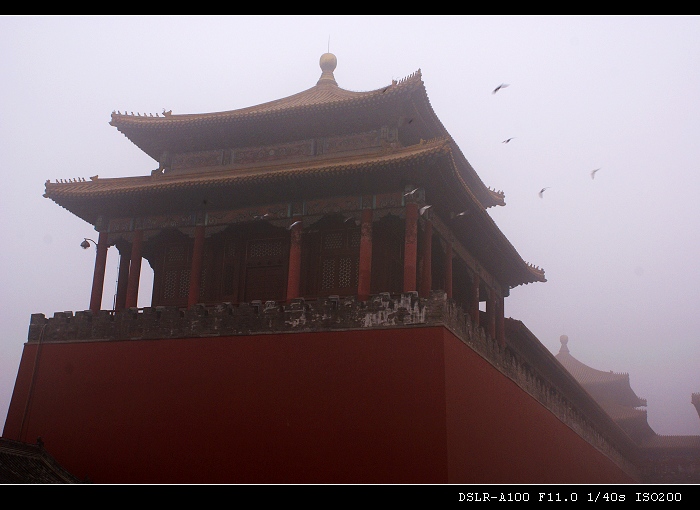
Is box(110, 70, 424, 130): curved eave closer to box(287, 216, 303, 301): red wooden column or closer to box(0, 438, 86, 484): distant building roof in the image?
box(287, 216, 303, 301): red wooden column

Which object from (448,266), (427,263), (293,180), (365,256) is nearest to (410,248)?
(427,263)

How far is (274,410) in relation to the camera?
14.2 m

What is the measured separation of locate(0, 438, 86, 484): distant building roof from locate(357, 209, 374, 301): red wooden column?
616 cm

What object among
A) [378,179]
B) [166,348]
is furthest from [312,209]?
[166,348]

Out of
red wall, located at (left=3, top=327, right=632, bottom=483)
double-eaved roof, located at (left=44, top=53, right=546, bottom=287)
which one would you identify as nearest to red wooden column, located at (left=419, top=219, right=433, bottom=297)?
double-eaved roof, located at (left=44, top=53, right=546, bottom=287)

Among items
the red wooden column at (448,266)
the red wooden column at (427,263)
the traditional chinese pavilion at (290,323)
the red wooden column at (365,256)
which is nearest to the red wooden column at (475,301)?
the traditional chinese pavilion at (290,323)

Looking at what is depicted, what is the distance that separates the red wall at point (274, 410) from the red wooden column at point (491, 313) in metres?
2.88

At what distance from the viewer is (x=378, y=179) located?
15680mm

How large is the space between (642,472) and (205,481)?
29.2 m

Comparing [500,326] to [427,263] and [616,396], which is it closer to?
[427,263]

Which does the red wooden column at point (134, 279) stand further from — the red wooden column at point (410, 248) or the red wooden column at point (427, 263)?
the red wooden column at point (427, 263)

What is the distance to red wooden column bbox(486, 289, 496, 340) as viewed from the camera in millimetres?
19844

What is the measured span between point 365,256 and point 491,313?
20.2ft

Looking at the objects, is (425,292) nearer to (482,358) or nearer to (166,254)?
(482,358)
